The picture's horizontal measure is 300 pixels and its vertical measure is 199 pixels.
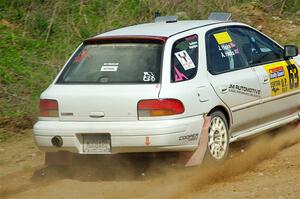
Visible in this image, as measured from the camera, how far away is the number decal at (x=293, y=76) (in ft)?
29.7

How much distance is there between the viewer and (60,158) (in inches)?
303

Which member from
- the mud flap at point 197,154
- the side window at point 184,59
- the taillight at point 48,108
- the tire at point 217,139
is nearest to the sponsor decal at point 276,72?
the tire at point 217,139

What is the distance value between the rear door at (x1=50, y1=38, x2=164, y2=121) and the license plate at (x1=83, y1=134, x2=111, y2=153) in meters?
0.17

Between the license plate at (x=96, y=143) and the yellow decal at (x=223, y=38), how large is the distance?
185cm

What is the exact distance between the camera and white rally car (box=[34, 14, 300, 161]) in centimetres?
709

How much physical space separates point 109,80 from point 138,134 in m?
0.68

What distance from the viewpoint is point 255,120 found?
27.6 ft

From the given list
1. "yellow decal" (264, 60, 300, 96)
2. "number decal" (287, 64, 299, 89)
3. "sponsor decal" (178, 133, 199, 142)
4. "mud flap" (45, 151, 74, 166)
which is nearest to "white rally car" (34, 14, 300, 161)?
"sponsor decal" (178, 133, 199, 142)

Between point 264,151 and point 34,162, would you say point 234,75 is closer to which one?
point 264,151

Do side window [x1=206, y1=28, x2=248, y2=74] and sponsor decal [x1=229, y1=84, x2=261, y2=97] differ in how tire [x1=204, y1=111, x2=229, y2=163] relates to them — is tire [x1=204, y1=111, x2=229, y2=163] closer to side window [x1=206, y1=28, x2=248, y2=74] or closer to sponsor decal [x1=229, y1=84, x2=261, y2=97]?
sponsor decal [x1=229, y1=84, x2=261, y2=97]

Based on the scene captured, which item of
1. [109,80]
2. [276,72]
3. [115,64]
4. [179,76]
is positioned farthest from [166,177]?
[276,72]

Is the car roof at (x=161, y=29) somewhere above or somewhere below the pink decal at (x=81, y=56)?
above

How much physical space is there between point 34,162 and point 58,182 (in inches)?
49.7

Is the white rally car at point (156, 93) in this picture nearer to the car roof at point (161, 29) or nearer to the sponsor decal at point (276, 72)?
the car roof at point (161, 29)
